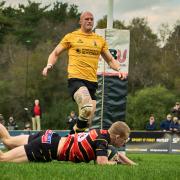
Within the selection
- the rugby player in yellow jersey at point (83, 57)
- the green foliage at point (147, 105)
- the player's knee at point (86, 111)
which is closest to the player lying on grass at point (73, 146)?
the player's knee at point (86, 111)

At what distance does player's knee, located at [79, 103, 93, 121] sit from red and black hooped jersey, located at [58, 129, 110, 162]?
2.19 m

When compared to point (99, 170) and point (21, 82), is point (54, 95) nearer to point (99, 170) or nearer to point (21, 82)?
point (21, 82)

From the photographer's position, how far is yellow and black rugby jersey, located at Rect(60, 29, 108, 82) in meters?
12.4

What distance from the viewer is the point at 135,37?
8706 centimetres

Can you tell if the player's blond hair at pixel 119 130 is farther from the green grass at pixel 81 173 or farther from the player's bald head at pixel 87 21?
the player's bald head at pixel 87 21

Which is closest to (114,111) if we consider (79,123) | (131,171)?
(79,123)

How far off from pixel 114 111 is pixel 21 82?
59183 millimetres

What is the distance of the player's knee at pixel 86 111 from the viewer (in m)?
11.8

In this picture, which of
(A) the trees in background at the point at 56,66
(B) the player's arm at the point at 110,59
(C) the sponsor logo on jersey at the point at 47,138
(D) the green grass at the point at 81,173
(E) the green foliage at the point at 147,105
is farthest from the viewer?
(A) the trees in background at the point at 56,66

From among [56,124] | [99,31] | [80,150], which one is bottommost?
[56,124]

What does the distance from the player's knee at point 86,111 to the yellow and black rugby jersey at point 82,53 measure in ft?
2.51

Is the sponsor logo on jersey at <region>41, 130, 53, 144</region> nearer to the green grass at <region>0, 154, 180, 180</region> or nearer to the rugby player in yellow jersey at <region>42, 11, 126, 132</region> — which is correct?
the green grass at <region>0, 154, 180, 180</region>

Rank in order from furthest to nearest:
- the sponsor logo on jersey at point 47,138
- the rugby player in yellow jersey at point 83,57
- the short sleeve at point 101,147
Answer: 1. the rugby player in yellow jersey at point 83,57
2. the sponsor logo on jersey at point 47,138
3. the short sleeve at point 101,147

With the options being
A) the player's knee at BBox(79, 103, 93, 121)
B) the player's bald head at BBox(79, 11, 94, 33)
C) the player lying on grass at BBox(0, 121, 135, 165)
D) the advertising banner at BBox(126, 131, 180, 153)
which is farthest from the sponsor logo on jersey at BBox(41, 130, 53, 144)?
the advertising banner at BBox(126, 131, 180, 153)
